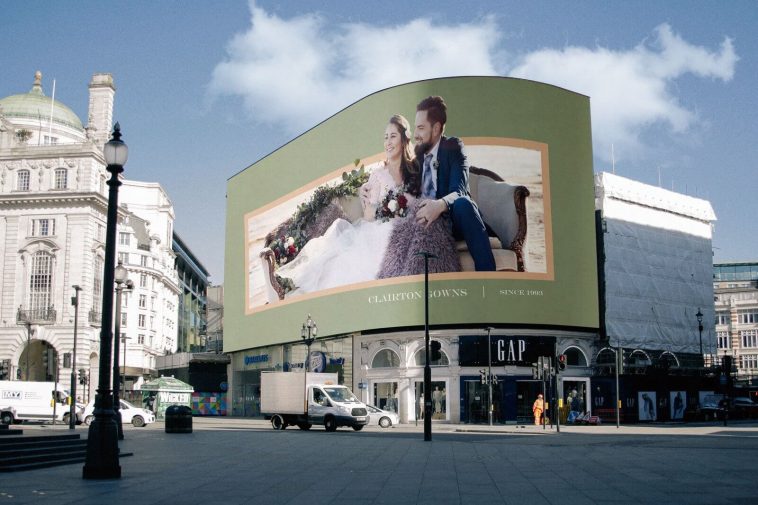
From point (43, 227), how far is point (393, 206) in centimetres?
4146

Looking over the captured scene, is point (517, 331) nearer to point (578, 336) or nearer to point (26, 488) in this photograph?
point (578, 336)

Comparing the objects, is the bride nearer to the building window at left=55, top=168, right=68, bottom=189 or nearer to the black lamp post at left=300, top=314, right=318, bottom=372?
the black lamp post at left=300, top=314, right=318, bottom=372

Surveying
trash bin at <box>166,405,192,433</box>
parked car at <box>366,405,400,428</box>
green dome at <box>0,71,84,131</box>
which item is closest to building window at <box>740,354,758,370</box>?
parked car at <box>366,405,400,428</box>

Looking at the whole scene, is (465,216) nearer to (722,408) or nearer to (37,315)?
(722,408)

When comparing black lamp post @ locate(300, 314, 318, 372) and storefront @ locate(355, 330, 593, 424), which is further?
storefront @ locate(355, 330, 593, 424)

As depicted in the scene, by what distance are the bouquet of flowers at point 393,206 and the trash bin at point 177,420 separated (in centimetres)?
2605

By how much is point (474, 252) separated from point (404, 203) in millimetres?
6346

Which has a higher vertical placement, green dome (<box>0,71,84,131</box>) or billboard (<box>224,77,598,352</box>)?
green dome (<box>0,71,84,131</box>)

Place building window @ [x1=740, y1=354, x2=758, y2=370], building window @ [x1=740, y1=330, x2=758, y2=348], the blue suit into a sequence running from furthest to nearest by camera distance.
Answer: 1. building window @ [x1=740, y1=330, x2=758, y2=348]
2. building window @ [x1=740, y1=354, x2=758, y2=370]
3. the blue suit

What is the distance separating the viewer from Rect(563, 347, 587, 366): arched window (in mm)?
62116

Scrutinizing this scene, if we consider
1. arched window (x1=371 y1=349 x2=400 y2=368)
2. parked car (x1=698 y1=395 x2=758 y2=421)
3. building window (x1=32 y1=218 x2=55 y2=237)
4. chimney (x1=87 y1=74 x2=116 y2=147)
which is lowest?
parked car (x1=698 y1=395 x2=758 y2=421)

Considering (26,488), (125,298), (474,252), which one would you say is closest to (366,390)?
(474,252)

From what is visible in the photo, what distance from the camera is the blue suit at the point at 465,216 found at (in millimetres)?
58969

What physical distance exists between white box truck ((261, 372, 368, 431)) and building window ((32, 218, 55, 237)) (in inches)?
1817
